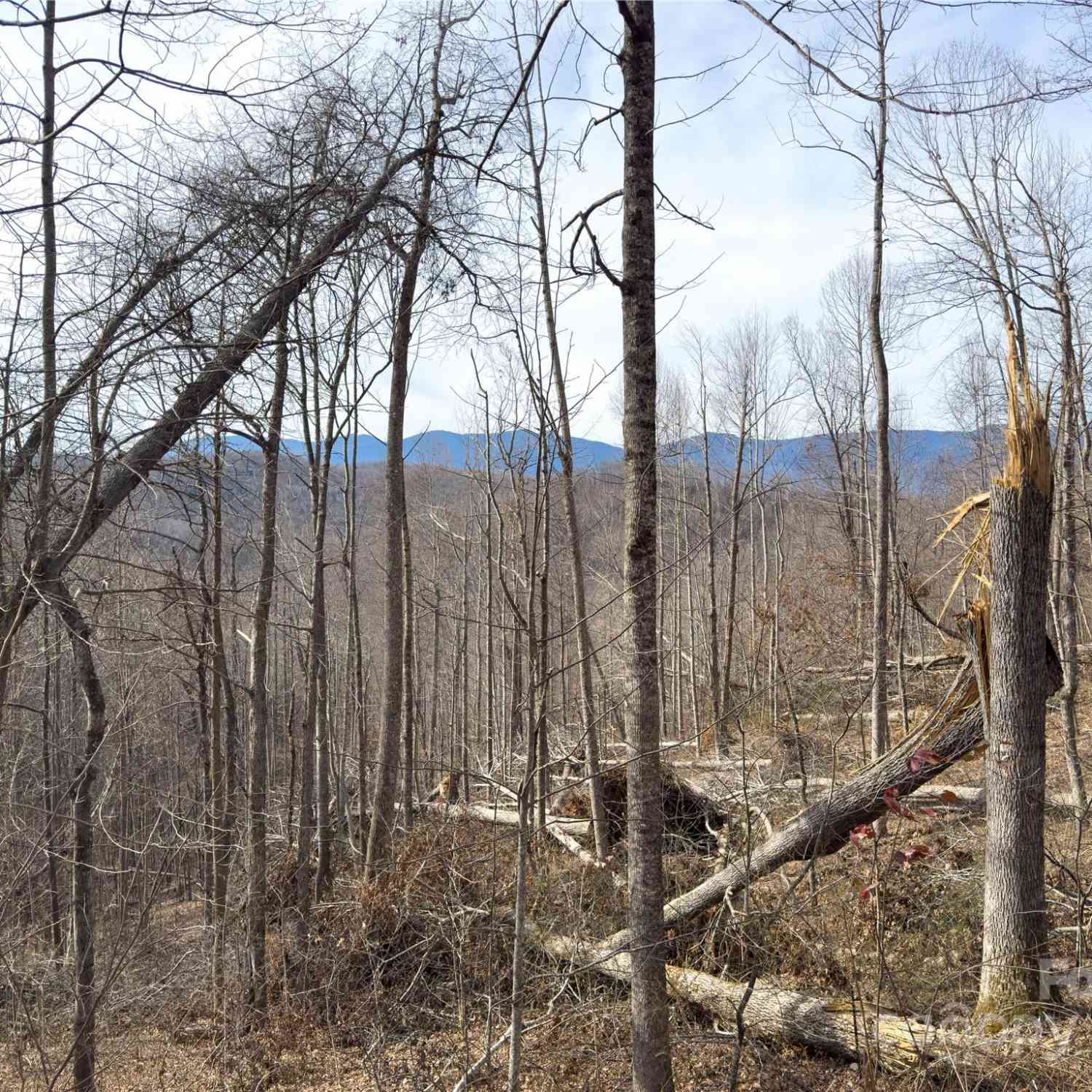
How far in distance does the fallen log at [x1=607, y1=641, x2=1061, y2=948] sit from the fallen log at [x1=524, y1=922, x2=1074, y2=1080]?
1.75ft

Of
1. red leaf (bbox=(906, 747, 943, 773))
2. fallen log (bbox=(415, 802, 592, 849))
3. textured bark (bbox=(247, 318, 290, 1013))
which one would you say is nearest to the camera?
red leaf (bbox=(906, 747, 943, 773))

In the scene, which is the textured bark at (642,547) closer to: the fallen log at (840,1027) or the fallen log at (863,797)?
the fallen log at (840,1027)

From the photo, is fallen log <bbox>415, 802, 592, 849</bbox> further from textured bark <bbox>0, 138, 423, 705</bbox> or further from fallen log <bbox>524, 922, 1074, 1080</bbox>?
textured bark <bbox>0, 138, 423, 705</bbox>

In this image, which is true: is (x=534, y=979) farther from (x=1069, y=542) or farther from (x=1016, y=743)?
(x=1069, y=542)

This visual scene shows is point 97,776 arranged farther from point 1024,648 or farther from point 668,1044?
point 1024,648

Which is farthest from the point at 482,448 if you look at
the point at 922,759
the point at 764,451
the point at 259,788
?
the point at 922,759

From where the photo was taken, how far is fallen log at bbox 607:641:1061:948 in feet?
20.5

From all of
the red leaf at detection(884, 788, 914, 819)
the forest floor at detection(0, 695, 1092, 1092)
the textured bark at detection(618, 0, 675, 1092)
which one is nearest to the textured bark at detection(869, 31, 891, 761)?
the forest floor at detection(0, 695, 1092, 1092)

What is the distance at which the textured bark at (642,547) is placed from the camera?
12.6ft

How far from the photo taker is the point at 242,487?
3.57 metres

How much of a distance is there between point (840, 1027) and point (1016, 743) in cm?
214

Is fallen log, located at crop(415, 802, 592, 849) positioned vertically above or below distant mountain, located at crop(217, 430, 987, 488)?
below

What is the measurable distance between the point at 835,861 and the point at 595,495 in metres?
8.87

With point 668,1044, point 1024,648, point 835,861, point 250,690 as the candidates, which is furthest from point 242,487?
point 835,861
